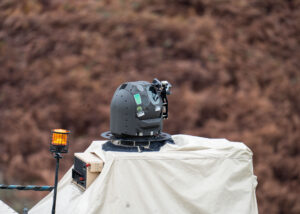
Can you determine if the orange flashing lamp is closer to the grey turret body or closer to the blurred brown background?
the grey turret body

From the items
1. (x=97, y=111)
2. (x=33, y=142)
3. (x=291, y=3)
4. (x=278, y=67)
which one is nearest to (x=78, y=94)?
(x=97, y=111)

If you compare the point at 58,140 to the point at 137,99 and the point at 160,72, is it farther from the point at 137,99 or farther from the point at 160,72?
the point at 160,72

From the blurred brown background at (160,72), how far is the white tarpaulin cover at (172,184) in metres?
4.39

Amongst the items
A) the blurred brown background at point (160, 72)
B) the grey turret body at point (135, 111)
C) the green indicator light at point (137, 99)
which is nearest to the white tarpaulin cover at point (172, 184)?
the grey turret body at point (135, 111)

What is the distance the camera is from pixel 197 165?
3.26m

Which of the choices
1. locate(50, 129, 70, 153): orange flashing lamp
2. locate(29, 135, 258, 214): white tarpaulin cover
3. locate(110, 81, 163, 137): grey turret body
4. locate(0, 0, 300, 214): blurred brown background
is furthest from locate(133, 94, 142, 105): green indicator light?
locate(0, 0, 300, 214): blurred brown background

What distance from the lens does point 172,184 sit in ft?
10.4

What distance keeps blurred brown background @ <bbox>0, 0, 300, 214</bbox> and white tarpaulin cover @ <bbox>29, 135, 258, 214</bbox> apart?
439 centimetres

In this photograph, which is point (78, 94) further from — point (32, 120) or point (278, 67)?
point (278, 67)

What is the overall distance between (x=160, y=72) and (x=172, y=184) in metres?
5.64

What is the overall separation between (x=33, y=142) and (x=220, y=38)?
15.3 feet

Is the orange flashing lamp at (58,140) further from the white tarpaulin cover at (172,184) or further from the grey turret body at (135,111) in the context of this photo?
the grey turret body at (135,111)

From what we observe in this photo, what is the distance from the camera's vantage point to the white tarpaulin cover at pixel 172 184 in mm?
3012

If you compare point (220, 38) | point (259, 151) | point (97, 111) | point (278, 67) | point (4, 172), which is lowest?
point (4, 172)
